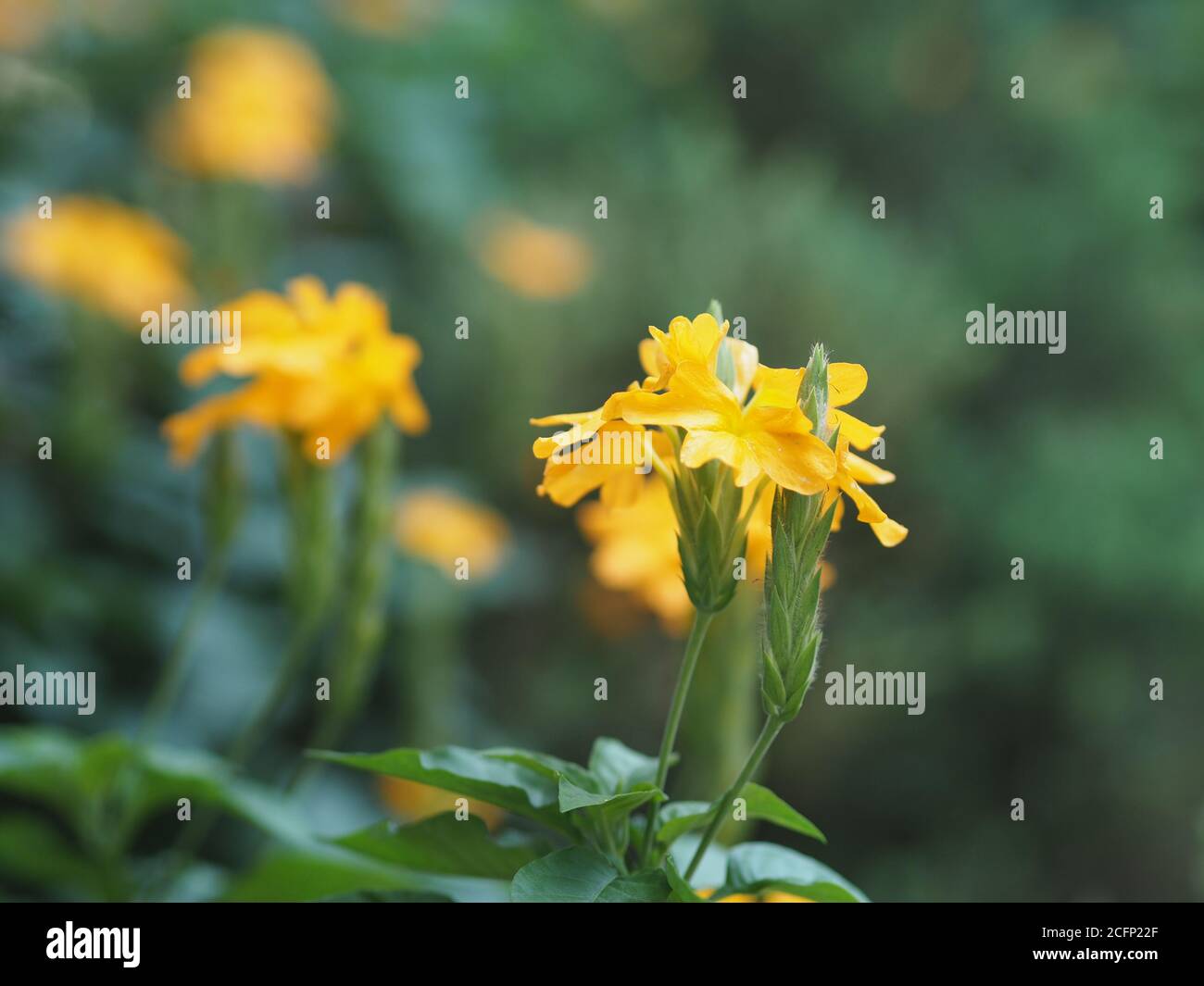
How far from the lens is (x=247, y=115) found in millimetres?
2141

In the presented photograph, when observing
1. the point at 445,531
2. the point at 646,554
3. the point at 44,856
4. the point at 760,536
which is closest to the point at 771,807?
the point at 760,536

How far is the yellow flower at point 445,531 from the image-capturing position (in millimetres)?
1833

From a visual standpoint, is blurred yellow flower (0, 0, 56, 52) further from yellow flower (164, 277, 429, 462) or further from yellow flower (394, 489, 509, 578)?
yellow flower (164, 277, 429, 462)

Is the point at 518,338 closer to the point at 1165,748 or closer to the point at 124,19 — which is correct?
the point at 124,19

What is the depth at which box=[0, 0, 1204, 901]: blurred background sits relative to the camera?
183 centimetres

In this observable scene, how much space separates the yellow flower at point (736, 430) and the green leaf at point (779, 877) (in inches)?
7.5

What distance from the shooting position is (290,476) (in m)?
1.00

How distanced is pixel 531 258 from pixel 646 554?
170 cm

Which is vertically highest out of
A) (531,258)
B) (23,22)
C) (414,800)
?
(23,22)

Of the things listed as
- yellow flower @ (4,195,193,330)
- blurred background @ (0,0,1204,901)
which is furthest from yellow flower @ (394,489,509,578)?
yellow flower @ (4,195,193,330)

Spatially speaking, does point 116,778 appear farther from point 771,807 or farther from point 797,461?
point 797,461

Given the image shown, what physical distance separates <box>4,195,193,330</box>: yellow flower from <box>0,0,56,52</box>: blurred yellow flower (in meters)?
0.28
